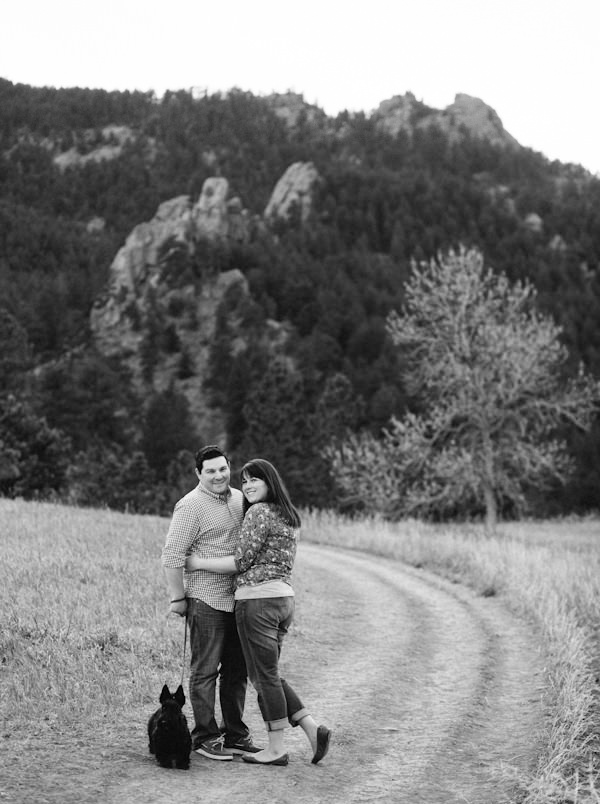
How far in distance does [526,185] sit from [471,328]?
5695 inches

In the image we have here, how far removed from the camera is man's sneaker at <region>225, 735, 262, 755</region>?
21.7 ft

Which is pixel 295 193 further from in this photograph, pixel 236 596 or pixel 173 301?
pixel 236 596

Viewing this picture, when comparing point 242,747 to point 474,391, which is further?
point 474,391

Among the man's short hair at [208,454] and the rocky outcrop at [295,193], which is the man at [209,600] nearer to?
the man's short hair at [208,454]

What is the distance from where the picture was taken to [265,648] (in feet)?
20.4

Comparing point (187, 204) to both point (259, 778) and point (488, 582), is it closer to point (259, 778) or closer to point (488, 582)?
point (488, 582)

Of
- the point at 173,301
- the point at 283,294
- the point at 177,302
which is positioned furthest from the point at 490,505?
the point at 283,294

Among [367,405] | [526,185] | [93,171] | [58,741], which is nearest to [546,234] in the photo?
[526,185]

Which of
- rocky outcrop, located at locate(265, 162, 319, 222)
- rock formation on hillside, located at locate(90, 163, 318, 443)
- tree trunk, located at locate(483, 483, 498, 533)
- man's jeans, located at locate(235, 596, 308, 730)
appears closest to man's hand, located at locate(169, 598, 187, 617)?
man's jeans, located at locate(235, 596, 308, 730)

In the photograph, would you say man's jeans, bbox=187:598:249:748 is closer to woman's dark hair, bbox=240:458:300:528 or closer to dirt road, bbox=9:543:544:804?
dirt road, bbox=9:543:544:804

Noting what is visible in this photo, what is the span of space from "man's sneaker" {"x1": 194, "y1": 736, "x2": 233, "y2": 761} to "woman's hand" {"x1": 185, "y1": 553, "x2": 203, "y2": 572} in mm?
1326

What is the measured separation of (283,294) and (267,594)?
104 meters

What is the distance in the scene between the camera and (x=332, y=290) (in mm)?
107062

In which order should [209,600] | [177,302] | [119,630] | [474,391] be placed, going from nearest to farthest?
[209,600], [119,630], [474,391], [177,302]
